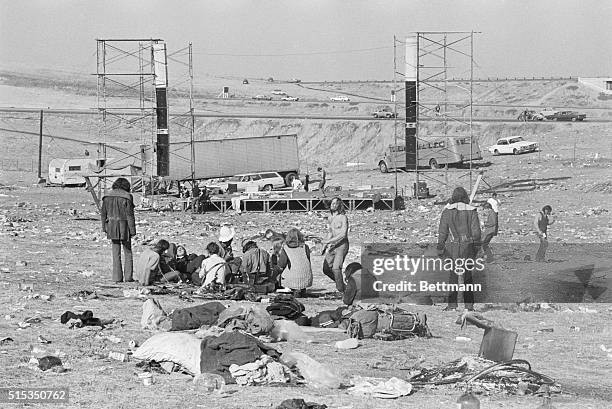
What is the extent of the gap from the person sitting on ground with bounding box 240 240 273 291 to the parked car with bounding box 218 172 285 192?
86.8ft

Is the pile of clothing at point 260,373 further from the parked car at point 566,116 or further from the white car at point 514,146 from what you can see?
the parked car at point 566,116

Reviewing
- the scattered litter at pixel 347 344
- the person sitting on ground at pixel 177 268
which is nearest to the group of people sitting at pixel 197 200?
the person sitting on ground at pixel 177 268

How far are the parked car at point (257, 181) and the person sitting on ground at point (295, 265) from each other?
88.1 ft

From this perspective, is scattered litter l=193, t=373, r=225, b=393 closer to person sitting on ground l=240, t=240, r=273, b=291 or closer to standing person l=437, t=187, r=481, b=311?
standing person l=437, t=187, r=481, b=311

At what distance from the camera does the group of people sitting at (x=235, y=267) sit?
1448cm

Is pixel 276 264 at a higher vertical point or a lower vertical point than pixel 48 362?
higher

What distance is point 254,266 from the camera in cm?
1488

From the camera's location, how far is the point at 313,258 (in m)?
20.2

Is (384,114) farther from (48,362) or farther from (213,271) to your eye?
(48,362)

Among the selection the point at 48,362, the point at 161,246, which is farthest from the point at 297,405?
the point at 161,246

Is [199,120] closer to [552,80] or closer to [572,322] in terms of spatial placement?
[552,80]

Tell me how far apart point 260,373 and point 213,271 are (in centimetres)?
513

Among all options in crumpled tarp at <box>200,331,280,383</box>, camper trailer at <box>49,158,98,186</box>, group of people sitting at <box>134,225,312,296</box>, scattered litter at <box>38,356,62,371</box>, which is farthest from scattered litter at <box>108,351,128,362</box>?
camper trailer at <box>49,158,98,186</box>

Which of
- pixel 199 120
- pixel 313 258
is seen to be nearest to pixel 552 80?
pixel 199 120
